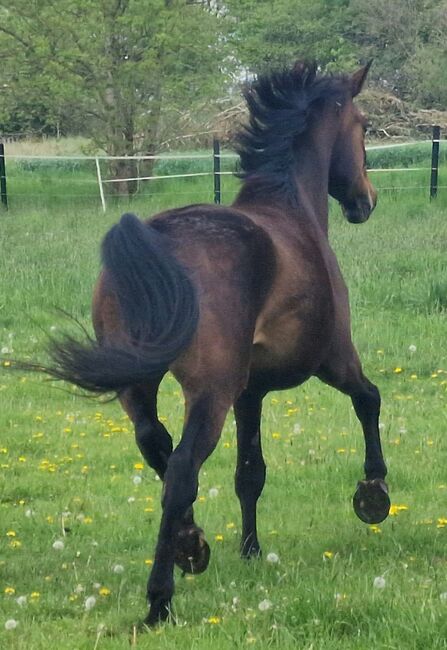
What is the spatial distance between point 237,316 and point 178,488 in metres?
0.72

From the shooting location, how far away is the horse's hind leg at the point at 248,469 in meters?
5.52

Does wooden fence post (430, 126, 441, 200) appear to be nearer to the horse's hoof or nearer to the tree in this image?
the tree

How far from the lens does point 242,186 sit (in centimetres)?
585

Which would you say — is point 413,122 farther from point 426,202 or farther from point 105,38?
point 426,202

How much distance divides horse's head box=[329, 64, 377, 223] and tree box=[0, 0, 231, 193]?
2124 cm

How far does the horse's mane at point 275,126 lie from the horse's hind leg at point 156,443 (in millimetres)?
A: 1439

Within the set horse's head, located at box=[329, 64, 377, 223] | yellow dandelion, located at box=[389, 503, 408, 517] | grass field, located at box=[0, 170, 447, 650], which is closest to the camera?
grass field, located at box=[0, 170, 447, 650]

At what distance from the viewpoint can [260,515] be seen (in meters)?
6.26

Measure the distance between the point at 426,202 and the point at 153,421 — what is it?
1766 centimetres

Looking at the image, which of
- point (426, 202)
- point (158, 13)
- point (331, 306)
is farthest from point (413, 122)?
point (331, 306)

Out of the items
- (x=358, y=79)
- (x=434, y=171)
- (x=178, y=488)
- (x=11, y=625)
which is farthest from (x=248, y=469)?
(x=434, y=171)

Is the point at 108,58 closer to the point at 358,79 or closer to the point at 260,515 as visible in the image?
the point at 358,79

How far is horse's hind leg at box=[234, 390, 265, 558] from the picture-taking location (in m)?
5.52

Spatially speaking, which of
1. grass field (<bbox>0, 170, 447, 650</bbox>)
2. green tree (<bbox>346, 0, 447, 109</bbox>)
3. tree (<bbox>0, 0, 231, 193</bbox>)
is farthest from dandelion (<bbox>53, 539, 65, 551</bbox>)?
green tree (<bbox>346, 0, 447, 109</bbox>)
